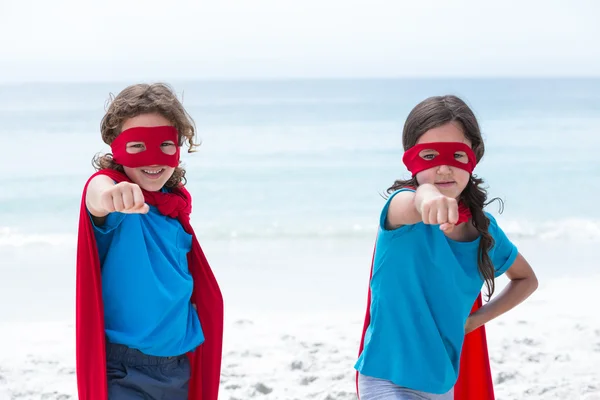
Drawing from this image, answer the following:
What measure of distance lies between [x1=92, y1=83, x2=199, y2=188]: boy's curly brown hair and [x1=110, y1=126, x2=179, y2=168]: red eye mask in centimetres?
8

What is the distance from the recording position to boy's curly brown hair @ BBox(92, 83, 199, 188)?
299cm

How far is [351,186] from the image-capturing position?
13.8 metres

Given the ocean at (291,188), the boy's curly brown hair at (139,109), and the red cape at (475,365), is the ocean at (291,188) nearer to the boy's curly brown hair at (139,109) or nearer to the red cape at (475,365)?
the red cape at (475,365)

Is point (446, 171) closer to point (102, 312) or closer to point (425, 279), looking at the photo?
point (425, 279)

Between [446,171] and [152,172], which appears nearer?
[446,171]

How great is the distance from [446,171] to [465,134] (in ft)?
0.61

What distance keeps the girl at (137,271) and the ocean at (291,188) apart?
12.6 feet

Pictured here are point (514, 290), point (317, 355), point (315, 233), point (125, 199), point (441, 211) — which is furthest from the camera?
point (315, 233)

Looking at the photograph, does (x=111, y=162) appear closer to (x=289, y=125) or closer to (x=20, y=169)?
(x=20, y=169)

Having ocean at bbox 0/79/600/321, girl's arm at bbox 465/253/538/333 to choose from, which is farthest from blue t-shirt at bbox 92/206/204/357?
ocean at bbox 0/79/600/321

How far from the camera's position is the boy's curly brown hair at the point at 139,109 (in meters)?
2.99

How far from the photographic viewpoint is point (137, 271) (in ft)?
9.48

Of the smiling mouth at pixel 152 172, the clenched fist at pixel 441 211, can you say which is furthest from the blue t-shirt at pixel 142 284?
the clenched fist at pixel 441 211

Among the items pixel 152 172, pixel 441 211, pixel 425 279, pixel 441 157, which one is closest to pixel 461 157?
pixel 441 157
